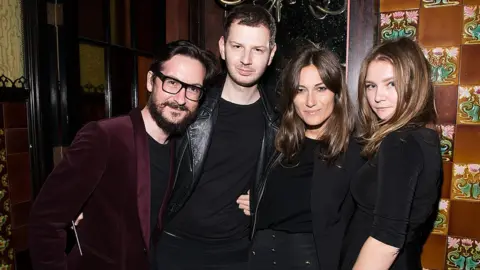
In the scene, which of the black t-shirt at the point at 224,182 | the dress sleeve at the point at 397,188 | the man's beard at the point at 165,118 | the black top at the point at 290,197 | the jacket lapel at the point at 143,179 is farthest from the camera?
the black t-shirt at the point at 224,182

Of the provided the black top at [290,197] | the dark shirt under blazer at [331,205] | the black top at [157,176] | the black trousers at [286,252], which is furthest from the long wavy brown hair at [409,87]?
the black top at [157,176]

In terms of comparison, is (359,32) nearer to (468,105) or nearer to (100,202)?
(468,105)

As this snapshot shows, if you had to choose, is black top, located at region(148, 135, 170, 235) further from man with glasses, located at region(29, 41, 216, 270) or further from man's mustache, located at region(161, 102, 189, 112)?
man's mustache, located at region(161, 102, 189, 112)

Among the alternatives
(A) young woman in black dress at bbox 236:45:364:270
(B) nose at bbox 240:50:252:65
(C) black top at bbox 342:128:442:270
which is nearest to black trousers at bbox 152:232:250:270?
(A) young woman in black dress at bbox 236:45:364:270

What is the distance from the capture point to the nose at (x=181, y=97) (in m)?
1.69

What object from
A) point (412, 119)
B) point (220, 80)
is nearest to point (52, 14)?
point (220, 80)

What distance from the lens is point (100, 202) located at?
146cm

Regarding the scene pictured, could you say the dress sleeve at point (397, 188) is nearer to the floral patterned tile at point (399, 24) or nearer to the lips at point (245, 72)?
the lips at point (245, 72)

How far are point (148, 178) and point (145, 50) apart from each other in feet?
4.85

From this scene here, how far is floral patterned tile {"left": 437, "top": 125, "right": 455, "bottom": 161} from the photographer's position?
78.8 inches

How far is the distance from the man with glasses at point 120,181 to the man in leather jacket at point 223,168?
167mm

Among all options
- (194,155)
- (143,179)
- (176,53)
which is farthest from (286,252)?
(176,53)

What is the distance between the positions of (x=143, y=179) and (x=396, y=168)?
3.33ft

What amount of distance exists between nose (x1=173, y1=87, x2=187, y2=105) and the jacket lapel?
0.23 meters
